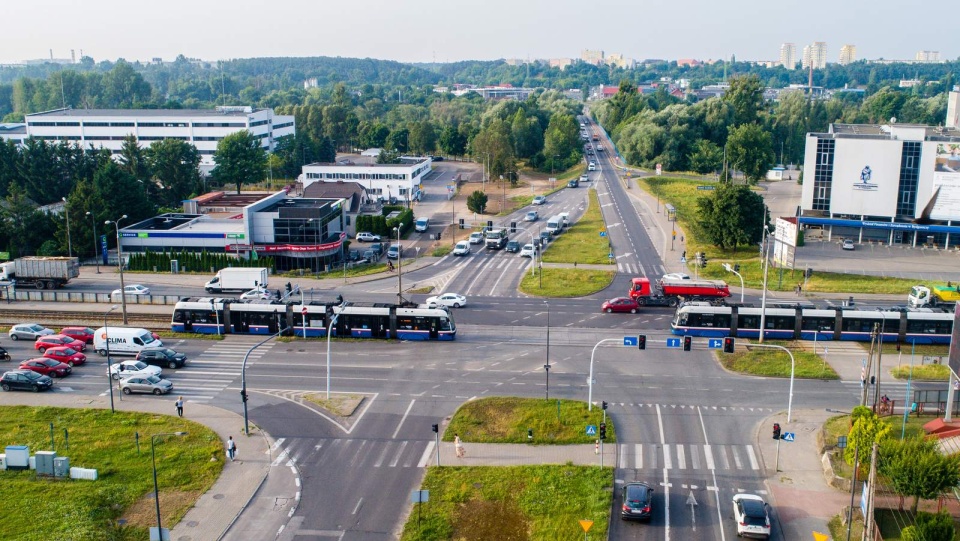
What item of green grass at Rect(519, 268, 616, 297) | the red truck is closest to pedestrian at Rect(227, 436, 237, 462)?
green grass at Rect(519, 268, 616, 297)

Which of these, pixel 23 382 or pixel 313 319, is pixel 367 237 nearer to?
pixel 313 319

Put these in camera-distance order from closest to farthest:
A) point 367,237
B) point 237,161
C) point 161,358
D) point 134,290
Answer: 1. point 161,358
2. point 134,290
3. point 367,237
4. point 237,161

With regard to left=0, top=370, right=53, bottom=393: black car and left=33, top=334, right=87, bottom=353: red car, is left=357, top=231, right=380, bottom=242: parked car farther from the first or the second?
left=0, top=370, right=53, bottom=393: black car

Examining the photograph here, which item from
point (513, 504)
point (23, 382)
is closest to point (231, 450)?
point (513, 504)

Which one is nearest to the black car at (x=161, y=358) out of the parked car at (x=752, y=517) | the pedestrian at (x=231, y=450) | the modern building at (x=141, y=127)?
the pedestrian at (x=231, y=450)

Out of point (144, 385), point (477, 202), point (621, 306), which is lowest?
point (144, 385)
